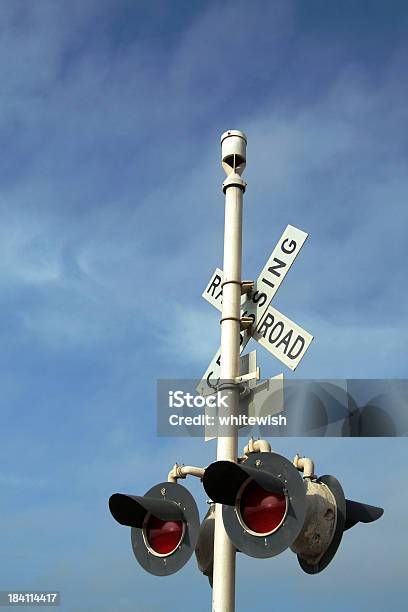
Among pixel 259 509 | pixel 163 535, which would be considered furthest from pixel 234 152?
pixel 163 535

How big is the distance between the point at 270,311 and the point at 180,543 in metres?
2.75

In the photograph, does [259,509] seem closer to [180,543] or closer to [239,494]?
[239,494]

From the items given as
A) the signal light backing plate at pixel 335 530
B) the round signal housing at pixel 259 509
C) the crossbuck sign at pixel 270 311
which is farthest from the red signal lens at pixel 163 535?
the crossbuck sign at pixel 270 311

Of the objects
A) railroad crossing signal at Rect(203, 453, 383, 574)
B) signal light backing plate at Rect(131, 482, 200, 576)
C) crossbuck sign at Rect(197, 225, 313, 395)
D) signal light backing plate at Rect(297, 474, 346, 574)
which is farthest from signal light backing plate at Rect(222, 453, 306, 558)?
crossbuck sign at Rect(197, 225, 313, 395)

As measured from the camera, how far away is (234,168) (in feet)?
34.4

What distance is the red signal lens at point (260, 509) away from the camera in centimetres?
804

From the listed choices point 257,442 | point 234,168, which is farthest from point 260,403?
point 234,168

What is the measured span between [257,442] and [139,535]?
5.61 feet

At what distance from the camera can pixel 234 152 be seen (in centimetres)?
1050

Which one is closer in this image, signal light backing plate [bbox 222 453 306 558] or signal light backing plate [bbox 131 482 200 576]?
signal light backing plate [bbox 222 453 306 558]

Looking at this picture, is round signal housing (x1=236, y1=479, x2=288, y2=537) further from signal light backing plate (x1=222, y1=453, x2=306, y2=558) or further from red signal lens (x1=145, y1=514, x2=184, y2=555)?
red signal lens (x1=145, y1=514, x2=184, y2=555)

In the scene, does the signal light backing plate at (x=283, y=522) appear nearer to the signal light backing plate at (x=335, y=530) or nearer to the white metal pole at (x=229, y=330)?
the white metal pole at (x=229, y=330)

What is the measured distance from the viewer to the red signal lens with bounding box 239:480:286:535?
316 inches

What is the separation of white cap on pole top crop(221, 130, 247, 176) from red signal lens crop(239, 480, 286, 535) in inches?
162
